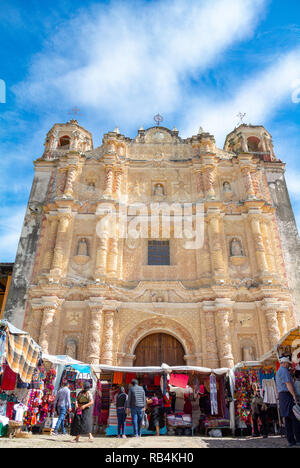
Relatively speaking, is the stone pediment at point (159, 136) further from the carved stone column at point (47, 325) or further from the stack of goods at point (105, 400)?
the stack of goods at point (105, 400)

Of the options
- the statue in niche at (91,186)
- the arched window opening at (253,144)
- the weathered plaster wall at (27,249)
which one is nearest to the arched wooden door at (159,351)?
the weathered plaster wall at (27,249)

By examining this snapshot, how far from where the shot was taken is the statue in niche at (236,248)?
1493cm

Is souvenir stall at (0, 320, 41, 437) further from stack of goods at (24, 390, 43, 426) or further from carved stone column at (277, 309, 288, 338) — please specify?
carved stone column at (277, 309, 288, 338)

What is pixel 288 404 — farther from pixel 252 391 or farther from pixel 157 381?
pixel 157 381

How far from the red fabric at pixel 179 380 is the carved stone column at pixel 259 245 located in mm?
5749

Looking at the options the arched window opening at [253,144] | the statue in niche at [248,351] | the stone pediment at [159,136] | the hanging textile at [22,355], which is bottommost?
the hanging textile at [22,355]

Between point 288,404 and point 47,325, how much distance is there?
9356mm

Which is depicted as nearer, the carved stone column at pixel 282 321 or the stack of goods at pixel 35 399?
the stack of goods at pixel 35 399

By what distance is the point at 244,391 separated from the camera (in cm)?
1016

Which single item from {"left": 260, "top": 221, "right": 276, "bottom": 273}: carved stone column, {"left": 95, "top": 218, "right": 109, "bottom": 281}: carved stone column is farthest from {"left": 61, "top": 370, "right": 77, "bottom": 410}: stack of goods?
{"left": 260, "top": 221, "right": 276, "bottom": 273}: carved stone column

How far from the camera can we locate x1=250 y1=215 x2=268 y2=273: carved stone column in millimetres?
14246

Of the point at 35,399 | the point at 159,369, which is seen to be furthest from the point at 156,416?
the point at 35,399

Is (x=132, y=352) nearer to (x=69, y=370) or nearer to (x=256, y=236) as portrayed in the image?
(x=69, y=370)

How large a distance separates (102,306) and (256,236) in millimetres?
7331
